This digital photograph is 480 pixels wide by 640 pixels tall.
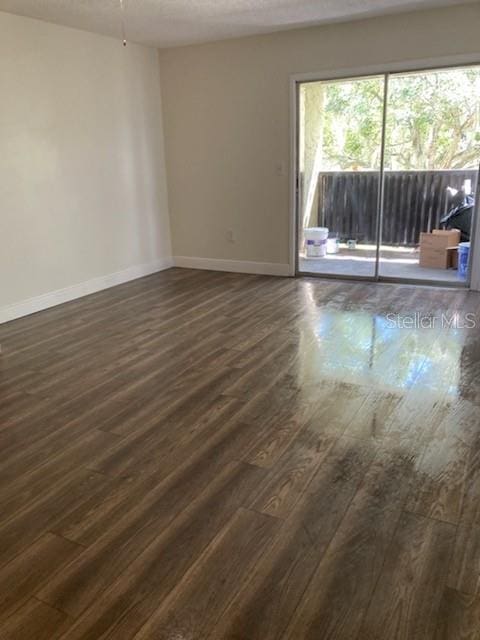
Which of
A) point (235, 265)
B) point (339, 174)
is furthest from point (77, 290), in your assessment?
point (339, 174)

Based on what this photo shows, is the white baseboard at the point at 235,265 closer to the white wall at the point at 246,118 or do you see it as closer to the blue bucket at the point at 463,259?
the white wall at the point at 246,118

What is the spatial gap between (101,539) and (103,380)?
1491 millimetres

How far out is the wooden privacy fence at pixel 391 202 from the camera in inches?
227

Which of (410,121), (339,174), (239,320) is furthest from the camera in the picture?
(339,174)

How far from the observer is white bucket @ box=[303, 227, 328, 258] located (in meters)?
6.27

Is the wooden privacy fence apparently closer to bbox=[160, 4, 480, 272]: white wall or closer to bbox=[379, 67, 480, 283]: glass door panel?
bbox=[379, 67, 480, 283]: glass door panel

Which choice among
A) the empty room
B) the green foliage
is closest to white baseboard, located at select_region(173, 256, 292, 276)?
the empty room

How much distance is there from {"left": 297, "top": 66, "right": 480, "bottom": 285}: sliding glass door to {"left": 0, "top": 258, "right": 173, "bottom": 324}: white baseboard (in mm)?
1855

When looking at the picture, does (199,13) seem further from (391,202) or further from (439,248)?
(439,248)

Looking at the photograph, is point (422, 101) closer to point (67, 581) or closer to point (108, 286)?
point (108, 286)

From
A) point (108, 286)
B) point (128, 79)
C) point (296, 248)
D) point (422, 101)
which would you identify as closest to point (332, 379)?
point (296, 248)

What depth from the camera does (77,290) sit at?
5.21 meters

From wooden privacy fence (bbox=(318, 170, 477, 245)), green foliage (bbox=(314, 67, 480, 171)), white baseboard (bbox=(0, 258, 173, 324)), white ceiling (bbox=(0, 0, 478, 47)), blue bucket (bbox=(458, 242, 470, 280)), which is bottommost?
white baseboard (bbox=(0, 258, 173, 324))

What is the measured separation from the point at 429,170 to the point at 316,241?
4.99 feet
